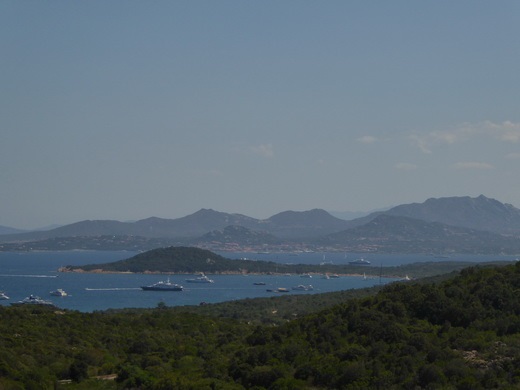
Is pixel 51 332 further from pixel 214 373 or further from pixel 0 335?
pixel 214 373

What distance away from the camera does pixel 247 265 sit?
569 feet

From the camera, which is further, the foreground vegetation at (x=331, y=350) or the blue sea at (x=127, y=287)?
the blue sea at (x=127, y=287)

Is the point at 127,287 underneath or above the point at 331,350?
underneath

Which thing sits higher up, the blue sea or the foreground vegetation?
the foreground vegetation

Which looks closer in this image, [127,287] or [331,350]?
[331,350]

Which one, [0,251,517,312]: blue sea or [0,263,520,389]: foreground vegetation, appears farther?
[0,251,517,312]: blue sea

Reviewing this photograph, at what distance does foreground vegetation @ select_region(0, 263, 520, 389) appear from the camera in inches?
922

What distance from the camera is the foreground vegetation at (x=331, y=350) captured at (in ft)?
76.8

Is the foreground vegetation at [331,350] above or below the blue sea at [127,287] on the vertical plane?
above

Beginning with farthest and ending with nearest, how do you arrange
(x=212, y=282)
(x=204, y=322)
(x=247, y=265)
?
1. (x=247, y=265)
2. (x=212, y=282)
3. (x=204, y=322)

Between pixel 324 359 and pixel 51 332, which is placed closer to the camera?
pixel 324 359

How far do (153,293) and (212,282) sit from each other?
995 inches

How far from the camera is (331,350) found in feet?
89.8

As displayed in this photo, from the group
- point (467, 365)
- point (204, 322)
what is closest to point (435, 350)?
point (467, 365)
